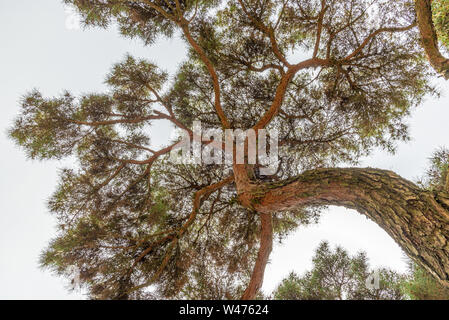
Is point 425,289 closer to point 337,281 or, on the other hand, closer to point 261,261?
point 337,281

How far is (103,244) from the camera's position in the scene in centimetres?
235

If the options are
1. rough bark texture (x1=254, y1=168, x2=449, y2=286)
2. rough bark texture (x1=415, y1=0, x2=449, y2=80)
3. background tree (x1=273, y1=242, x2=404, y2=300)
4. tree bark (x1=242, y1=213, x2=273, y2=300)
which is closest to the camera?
rough bark texture (x1=254, y1=168, x2=449, y2=286)

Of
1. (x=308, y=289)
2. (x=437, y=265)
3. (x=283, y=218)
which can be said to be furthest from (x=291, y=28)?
(x=308, y=289)

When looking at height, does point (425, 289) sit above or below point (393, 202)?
below

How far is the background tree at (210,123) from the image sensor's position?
2395 mm

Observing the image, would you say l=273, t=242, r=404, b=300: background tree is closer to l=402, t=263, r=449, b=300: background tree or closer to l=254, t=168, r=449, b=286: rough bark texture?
l=402, t=263, r=449, b=300: background tree

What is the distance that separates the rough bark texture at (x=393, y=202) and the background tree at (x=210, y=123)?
0.31 m

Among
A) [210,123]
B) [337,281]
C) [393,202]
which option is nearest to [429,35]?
[393,202]

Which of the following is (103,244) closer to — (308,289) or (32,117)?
(32,117)

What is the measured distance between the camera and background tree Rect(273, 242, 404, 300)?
2.38m

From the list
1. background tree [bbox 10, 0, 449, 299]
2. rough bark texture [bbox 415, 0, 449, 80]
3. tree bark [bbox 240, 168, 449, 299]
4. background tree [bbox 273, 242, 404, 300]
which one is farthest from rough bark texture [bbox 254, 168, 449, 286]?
background tree [bbox 273, 242, 404, 300]

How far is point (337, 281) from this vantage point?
108 inches

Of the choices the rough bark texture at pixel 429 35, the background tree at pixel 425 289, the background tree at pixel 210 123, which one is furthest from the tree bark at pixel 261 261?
the rough bark texture at pixel 429 35

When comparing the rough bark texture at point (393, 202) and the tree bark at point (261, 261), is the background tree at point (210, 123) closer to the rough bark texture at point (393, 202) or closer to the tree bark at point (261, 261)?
the tree bark at point (261, 261)
